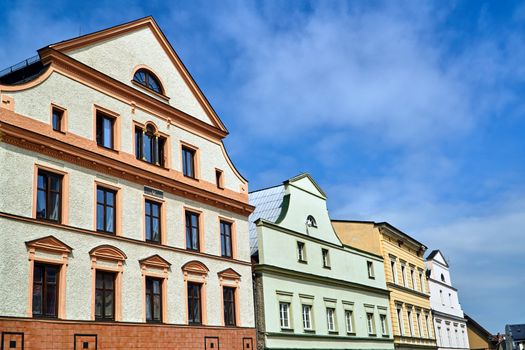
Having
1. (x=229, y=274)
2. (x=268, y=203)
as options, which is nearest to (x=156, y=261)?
(x=229, y=274)

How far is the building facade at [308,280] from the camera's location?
109 feet

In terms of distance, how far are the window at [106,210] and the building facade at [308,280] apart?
10.1 meters

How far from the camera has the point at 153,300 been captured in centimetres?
2564

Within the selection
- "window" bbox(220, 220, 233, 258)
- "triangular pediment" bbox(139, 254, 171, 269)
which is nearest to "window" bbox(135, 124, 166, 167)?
"triangular pediment" bbox(139, 254, 171, 269)

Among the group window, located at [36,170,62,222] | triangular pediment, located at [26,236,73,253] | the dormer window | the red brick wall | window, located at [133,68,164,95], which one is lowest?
the red brick wall

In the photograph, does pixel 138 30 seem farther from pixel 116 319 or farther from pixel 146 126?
pixel 116 319

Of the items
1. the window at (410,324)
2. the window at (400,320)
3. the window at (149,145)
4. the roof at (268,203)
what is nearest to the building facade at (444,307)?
the window at (410,324)

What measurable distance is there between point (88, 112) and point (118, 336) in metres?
8.44

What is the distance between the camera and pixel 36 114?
878 inches

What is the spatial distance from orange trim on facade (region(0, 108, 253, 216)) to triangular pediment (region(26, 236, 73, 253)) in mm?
2992

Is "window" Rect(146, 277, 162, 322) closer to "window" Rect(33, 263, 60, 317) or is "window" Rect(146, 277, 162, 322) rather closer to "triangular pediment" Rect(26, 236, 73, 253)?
"triangular pediment" Rect(26, 236, 73, 253)

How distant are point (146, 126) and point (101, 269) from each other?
6.85 meters

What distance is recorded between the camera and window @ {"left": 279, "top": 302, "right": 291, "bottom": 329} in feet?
110

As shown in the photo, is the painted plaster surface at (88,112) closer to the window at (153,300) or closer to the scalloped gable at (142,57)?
the scalloped gable at (142,57)
